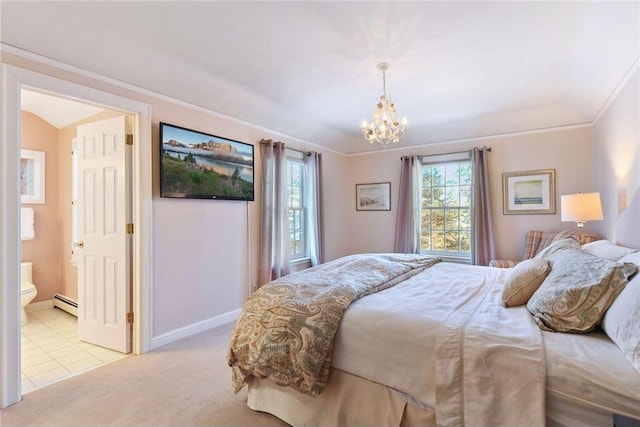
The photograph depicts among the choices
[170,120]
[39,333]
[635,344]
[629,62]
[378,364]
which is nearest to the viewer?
[635,344]

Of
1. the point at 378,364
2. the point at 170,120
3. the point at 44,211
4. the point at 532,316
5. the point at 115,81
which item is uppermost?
the point at 115,81

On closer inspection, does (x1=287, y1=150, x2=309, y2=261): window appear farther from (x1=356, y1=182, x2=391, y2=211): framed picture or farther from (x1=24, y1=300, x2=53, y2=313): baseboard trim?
(x1=24, y1=300, x2=53, y2=313): baseboard trim

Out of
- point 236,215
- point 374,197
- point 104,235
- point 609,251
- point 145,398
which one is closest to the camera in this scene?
point 609,251

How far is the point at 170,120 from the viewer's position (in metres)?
3.02

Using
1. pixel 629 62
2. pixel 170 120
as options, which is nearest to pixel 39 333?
pixel 170 120

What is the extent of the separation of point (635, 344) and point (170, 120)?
348 centimetres

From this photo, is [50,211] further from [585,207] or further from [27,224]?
[585,207]

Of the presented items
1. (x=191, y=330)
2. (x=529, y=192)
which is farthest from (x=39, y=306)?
(x=529, y=192)

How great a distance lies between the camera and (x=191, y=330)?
318 cm

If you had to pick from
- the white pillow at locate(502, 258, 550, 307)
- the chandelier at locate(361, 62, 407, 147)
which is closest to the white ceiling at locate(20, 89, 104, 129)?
the chandelier at locate(361, 62, 407, 147)

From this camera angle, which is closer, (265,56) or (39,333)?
(265,56)

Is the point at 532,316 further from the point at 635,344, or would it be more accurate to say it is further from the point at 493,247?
the point at 493,247

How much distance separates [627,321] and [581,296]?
0.21 metres

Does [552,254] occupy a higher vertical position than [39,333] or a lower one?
higher
